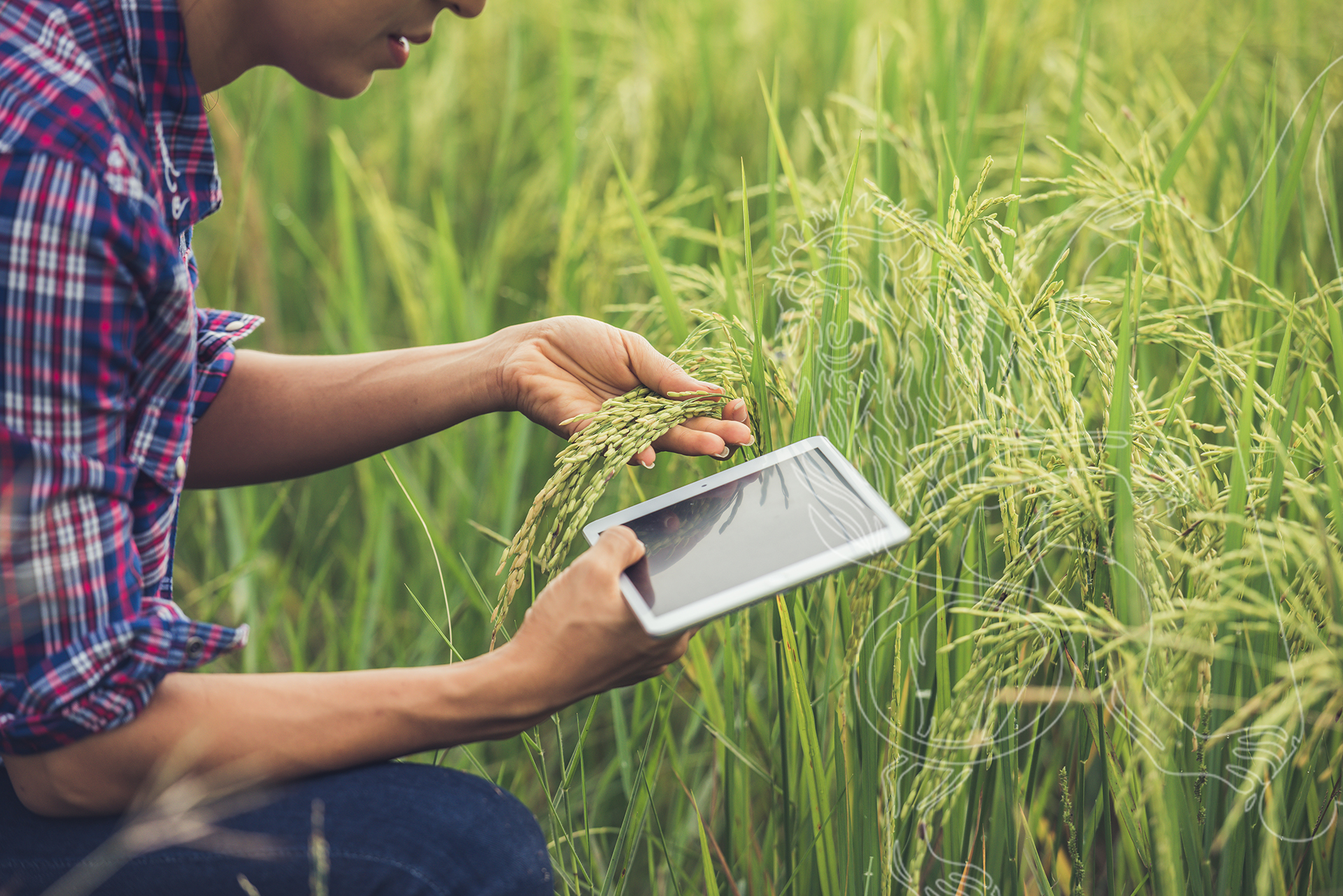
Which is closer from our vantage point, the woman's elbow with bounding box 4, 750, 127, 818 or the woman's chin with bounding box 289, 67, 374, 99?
A: the woman's elbow with bounding box 4, 750, 127, 818

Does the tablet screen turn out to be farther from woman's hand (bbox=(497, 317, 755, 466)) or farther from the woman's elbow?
the woman's elbow

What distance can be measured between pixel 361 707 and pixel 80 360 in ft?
1.44

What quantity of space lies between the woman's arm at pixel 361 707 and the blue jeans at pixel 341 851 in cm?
3

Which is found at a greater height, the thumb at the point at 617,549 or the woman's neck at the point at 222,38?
the woman's neck at the point at 222,38

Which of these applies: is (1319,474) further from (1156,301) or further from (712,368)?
(712,368)

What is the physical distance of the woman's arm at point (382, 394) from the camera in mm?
1317

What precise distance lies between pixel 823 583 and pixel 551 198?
1.84m

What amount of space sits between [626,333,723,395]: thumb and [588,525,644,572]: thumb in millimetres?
226

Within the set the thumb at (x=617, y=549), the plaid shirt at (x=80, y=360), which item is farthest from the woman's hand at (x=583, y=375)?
the plaid shirt at (x=80, y=360)

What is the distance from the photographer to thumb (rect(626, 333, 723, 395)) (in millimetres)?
1178

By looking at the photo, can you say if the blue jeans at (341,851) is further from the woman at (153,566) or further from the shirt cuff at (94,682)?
the shirt cuff at (94,682)

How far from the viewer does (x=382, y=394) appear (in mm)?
1387

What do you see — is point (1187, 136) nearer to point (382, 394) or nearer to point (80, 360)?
point (382, 394)

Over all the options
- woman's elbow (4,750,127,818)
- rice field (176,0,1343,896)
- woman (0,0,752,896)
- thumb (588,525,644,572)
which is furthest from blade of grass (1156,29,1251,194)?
woman's elbow (4,750,127,818)
